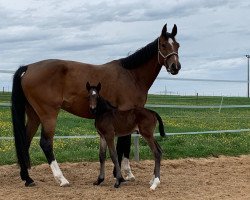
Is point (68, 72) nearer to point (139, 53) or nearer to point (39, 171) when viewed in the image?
point (139, 53)

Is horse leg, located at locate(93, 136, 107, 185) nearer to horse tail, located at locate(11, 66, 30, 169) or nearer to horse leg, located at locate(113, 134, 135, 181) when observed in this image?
horse leg, located at locate(113, 134, 135, 181)

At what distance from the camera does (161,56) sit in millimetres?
7789

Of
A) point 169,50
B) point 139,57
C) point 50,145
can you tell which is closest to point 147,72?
point 139,57

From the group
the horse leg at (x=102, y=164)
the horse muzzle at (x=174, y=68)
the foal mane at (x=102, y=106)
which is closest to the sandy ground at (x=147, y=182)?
the horse leg at (x=102, y=164)

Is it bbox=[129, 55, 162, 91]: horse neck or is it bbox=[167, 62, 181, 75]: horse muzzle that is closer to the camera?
bbox=[167, 62, 181, 75]: horse muzzle

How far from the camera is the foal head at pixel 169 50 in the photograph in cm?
749

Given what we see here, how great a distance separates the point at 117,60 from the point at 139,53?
40cm

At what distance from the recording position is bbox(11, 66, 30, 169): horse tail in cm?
771

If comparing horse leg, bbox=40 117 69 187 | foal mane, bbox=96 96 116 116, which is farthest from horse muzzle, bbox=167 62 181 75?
horse leg, bbox=40 117 69 187

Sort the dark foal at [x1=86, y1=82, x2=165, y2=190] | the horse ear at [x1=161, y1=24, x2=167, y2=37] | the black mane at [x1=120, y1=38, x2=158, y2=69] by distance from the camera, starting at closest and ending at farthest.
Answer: the dark foal at [x1=86, y1=82, x2=165, y2=190] < the horse ear at [x1=161, y1=24, x2=167, y2=37] < the black mane at [x1=120, y1=38, x2=158, y2=69]

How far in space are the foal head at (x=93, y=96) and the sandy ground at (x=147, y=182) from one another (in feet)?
3.87

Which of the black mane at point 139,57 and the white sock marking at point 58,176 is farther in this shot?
the black mane at point 139,57

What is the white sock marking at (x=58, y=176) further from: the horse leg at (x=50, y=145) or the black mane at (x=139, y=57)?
the black mane at (x=139, y=57)

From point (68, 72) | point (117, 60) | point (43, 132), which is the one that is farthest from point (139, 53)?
point (43, 132)
